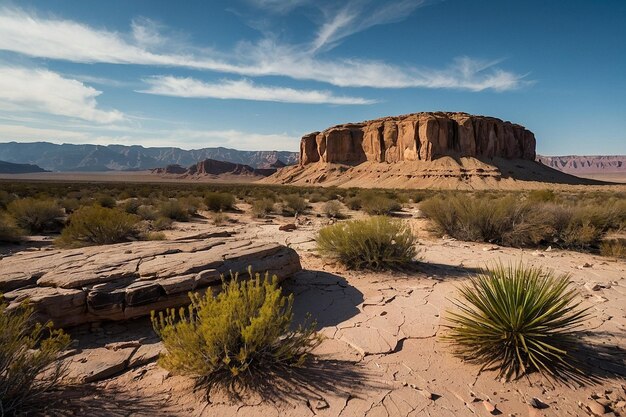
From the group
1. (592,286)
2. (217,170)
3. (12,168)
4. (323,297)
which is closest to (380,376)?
(323,297)

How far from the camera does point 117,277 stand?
4.32 m

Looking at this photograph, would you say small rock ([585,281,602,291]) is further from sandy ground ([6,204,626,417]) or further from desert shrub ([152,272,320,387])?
desert shrub ([152,272,320,387])

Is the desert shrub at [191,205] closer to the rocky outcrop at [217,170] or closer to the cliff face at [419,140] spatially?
the cliff face at [419,140]

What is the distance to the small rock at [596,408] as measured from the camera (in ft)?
8.68

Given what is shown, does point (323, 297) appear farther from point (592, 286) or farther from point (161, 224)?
point (161, 224)

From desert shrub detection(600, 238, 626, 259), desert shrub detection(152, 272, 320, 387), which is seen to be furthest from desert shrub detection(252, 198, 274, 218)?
desert shrub detection(152, 272, 320, 387)

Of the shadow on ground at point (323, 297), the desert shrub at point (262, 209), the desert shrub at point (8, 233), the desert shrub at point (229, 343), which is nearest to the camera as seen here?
the desert shrub at point (229, 343)

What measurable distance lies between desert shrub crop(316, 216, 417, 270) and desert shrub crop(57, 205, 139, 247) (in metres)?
5.30

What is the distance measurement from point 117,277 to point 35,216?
876 cm

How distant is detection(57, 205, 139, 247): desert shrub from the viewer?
784 centimetres

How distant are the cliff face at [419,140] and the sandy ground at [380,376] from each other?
68560mm

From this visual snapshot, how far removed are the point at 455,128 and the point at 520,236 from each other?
69.6 metres

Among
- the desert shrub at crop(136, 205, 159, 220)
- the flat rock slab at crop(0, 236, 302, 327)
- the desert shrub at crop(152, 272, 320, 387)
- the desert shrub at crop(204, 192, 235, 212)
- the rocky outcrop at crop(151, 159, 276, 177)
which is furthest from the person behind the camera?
the rocky outcrop at crop(151, 159, 276, 177)

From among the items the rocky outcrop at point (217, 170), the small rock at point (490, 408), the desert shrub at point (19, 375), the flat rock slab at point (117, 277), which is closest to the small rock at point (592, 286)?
the small rock at point (490, 408)
